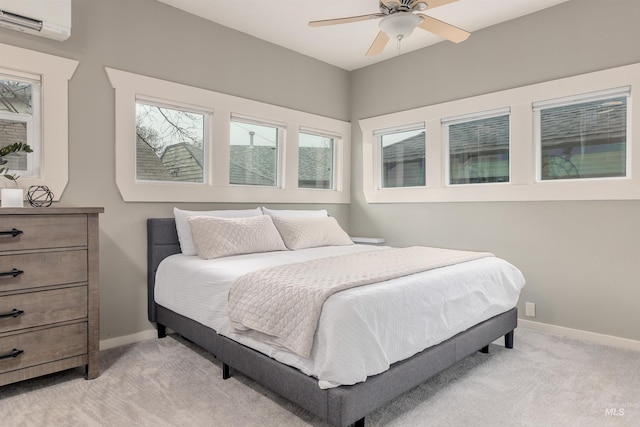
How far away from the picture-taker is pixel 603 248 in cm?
318

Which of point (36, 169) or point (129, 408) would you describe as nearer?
point (129, 408)

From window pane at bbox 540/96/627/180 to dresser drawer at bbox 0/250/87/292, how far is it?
3682mm

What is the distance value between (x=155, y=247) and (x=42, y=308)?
1014 mm

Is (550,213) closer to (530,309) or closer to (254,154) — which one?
(530,309)

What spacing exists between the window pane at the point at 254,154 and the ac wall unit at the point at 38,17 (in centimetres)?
156

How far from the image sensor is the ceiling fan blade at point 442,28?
2.68 meters

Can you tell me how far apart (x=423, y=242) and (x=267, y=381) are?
2.71 metres

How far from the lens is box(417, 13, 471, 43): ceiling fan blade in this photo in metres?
2.68

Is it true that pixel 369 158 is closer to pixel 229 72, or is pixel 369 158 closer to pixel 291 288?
pixel 229 72

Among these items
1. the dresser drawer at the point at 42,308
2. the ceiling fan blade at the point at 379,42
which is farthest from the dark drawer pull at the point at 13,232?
the ceiling fan blade at the point at 379,42

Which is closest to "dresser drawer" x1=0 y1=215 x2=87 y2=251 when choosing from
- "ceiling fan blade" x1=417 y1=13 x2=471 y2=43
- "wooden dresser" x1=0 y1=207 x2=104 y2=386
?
"wooden dresser" x1=0 y1=207 x2=104 y2=386

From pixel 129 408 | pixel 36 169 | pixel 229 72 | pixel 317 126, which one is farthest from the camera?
pixel 317 126

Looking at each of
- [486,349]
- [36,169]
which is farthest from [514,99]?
[36,169]

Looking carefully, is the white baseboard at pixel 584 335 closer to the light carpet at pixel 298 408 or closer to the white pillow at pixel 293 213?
the light carpet at pixel 298 408
